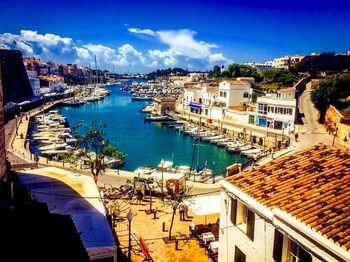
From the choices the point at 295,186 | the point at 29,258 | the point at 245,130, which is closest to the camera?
the point at 29,258

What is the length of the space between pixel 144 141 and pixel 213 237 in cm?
4455

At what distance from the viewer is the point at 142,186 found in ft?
71.7

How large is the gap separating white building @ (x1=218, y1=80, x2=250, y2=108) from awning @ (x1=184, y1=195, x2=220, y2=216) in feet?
158

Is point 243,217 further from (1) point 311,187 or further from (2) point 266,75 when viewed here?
(2) point 266,75

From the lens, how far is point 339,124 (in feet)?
140

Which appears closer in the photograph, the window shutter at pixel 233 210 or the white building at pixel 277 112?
the window shutter at pixel 233 210

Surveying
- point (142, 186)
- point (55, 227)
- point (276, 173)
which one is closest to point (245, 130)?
point (142, 186)

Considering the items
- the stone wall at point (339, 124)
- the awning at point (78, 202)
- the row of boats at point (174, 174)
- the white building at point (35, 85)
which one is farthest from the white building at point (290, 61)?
the awning at point (78, 202)

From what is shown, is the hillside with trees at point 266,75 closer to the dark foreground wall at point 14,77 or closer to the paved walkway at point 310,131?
the paved walkway at point 310,131

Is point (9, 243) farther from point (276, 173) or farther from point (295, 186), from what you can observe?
point (276, 173)

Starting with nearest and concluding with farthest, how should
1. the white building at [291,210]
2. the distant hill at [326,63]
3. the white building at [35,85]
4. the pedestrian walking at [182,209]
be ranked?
the white building at [291,210], the pedestrian walking at [182,209], the distant hill at [326,63], the white building at [35,85]

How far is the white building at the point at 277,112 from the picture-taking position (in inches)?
1966

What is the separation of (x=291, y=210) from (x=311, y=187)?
134 cm

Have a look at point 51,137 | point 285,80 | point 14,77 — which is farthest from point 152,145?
point 14,77
